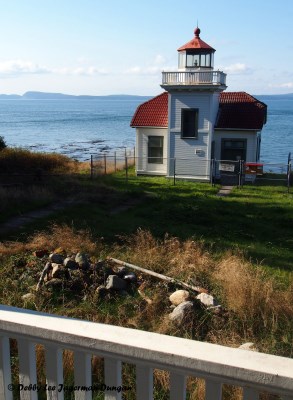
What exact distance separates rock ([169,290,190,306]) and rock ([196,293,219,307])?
0.77ft

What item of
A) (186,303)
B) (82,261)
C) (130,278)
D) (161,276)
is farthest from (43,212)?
(186,303)

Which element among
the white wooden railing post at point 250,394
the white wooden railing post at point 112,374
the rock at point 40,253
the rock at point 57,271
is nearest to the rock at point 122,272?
the rock at point 57,271

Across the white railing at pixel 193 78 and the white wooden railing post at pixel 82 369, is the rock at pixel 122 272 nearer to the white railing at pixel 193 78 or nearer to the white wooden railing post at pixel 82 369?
the white wooden railing post at pixel 82 369

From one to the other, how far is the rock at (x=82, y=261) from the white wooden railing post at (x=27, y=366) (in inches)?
266

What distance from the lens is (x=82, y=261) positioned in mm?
9094

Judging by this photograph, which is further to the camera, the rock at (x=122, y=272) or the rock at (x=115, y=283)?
the rock at (x=122, y=272)

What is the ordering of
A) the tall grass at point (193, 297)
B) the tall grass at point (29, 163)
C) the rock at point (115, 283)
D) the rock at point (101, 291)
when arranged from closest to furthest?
the tall grass at point (193, 297) → the rock at point (101, 291) → the rock at point (115, 283) → the tall grass at point (29, 163)

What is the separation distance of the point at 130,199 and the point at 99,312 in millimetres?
11437

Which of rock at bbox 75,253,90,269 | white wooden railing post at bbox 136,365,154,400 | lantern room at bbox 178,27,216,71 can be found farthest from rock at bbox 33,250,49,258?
lantern room at bbox 178,27,216,71

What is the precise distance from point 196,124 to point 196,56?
375cm

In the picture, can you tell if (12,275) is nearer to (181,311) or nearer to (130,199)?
(181,311)

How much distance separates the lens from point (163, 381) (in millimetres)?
4836

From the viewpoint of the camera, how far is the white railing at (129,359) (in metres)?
1.69

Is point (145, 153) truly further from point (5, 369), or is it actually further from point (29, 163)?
point (5, 369)
